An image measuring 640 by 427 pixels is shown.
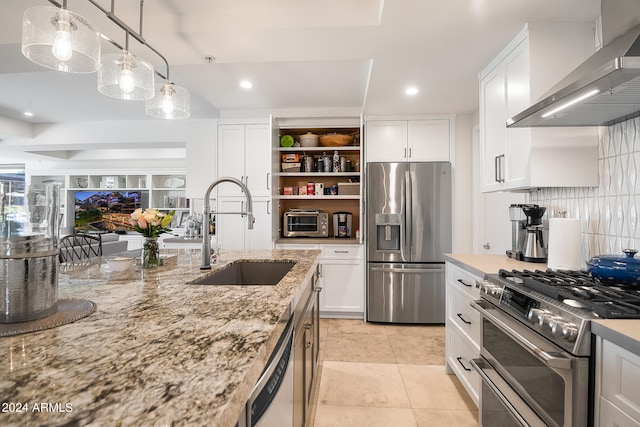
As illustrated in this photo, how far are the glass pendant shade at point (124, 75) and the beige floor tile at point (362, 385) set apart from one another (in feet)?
7.27

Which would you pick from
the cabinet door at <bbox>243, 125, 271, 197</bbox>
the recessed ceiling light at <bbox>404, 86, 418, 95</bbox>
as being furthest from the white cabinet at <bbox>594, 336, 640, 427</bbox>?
the cabinet door at <bbox>243, 125, 271, 197</bbox>

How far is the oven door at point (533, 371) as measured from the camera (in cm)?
95

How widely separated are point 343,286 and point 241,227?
1.43 meters

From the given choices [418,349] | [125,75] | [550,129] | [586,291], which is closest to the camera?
[586,291]

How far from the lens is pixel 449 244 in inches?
132

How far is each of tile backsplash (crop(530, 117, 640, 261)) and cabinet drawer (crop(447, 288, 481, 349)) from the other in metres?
0.75

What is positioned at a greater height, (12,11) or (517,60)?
(12,11)

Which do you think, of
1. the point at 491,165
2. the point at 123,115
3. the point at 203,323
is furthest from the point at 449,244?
the point at 123,115

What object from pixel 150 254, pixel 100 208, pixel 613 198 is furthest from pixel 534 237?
pixel 100 208

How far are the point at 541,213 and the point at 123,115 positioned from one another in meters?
5.49

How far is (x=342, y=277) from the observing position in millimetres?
3492

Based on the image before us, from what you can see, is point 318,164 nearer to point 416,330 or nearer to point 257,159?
point 257,159

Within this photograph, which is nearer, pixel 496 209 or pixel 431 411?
pixel 431 411

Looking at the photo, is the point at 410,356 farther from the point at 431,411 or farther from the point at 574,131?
the point at 574,131
